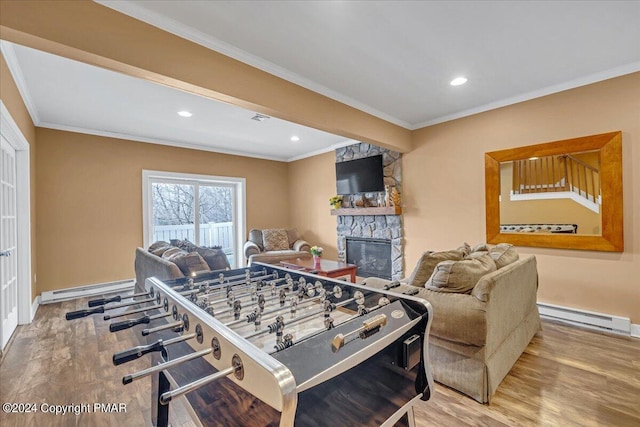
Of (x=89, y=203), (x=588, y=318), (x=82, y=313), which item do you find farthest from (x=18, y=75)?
(x=588, y=318)

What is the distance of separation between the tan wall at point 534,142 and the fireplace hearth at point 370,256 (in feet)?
1.42

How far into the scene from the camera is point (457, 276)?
74.7 inches

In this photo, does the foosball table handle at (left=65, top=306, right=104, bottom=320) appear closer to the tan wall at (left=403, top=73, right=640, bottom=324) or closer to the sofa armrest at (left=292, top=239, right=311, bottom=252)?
the tan wall at (left=403, top=73, right=640, bottom=324)

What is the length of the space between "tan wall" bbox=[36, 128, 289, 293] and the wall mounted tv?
9.46ft

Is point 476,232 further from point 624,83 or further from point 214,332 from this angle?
point 214,332

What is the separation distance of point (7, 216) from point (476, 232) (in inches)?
208

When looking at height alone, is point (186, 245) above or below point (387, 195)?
below

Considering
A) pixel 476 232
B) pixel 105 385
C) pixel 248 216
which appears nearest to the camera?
pixel 105 385

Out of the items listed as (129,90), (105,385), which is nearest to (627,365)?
(105,385)

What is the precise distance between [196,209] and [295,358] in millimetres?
5236

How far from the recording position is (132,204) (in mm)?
4676

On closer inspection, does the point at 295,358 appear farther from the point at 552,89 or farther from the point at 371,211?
the point at 371,211

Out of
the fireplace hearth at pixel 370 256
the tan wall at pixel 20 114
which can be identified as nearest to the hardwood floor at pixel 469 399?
the tan wall at pixel 20 114

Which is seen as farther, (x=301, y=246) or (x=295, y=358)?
(x=301, y=246)
